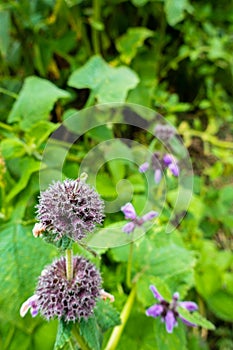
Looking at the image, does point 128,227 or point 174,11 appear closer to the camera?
point 128,227

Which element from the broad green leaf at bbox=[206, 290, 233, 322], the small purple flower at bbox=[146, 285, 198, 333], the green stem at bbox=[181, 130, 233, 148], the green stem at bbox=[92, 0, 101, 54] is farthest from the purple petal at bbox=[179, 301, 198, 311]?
the green stem at bbox=[92, 0, 101, 54]

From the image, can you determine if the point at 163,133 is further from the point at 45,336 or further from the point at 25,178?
the point at 45,336

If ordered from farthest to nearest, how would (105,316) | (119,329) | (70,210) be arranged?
1. (119,329)
2. (105,316)
3. (70,210)

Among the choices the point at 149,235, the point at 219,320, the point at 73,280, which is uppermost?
the point at 73,280

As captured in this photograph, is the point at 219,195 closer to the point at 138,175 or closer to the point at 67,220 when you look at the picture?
the point at 138,175

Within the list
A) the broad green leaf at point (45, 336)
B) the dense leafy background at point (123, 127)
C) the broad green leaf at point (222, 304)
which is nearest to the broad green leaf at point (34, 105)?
the dense leafy background at point (123, 127)

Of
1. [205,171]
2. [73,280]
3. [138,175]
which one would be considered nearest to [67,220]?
[73,280]

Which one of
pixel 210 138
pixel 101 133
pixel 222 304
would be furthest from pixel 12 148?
pixel 210 138
